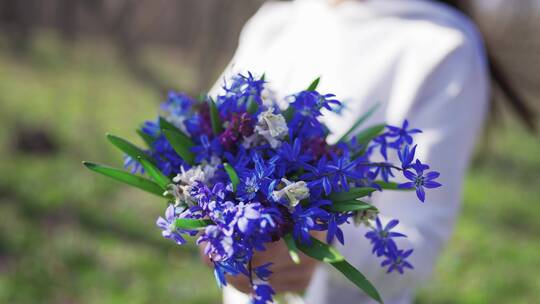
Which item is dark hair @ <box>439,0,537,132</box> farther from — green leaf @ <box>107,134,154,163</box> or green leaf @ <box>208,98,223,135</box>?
green leaf @ <box>107,134,154,163</box>

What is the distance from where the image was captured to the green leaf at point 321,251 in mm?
1022

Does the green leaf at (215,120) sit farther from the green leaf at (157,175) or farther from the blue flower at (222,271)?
the blue flower at (222,271)

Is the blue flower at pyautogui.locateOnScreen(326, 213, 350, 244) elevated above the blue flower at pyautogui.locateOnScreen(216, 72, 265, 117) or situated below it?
below

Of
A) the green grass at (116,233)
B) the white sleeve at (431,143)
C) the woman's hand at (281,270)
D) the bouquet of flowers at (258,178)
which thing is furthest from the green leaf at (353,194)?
the green grass at (116,233)

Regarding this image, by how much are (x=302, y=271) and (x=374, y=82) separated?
0.68 m

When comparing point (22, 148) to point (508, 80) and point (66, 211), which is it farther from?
point (508, 80)

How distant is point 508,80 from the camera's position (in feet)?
7.54

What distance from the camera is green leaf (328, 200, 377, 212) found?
1.03 m

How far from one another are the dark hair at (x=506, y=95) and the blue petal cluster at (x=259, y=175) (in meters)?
1.13

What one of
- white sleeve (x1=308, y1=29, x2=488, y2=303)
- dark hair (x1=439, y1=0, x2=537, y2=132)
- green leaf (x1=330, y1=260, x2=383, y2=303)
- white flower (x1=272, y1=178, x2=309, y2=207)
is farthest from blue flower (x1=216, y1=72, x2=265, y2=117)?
dark hair (x1=439, y1=0, x2=537, y2=132)

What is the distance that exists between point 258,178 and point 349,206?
0.17 m

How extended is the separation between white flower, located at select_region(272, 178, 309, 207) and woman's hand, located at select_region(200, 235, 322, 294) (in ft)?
0.75

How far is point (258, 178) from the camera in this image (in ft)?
3.30

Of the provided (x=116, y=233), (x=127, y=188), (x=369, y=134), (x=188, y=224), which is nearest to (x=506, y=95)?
(x=369, y=134)
